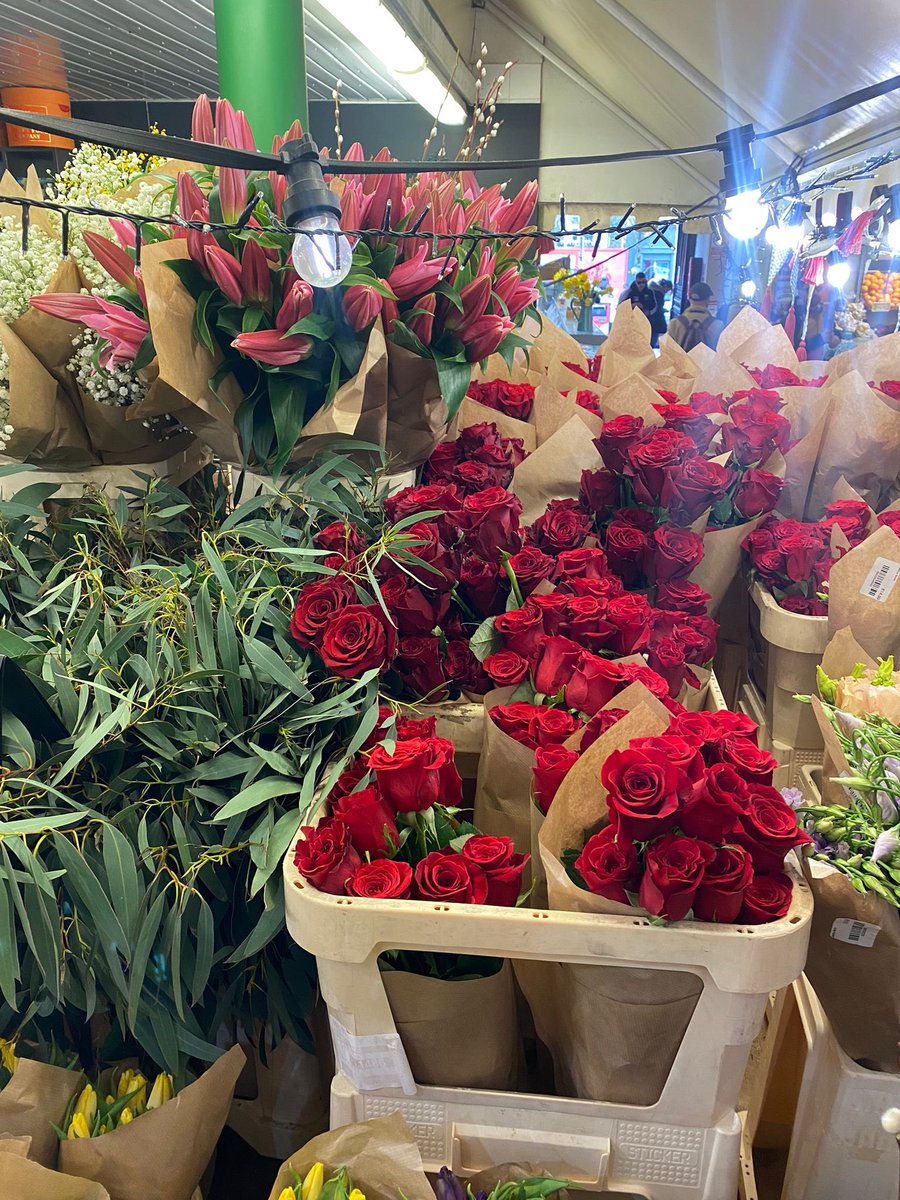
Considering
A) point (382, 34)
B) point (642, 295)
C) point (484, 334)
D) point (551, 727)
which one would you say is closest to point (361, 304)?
point (484, 334)

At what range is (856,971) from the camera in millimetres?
809

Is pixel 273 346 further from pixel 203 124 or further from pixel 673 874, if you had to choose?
pixel 673 874

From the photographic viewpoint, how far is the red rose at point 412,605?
0.99 meters

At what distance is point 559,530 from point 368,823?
550 millimetres

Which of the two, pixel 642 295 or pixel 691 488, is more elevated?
pixel 642 295

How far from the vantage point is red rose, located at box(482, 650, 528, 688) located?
37.2 inches

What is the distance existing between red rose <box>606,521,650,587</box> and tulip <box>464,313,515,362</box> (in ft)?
Result: 1.05

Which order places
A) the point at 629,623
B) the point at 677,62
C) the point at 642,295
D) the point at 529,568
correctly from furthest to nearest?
the point at 642,295 < the point at 677,62 < the point at 529,568 < the point at 629,623

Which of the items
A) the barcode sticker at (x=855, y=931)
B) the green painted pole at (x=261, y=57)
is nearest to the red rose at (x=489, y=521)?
the barcode sticker at (x=855, y=931)

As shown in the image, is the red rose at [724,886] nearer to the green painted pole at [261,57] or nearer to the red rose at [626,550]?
the red rose at [626,550]

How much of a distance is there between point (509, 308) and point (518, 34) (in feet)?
28.2

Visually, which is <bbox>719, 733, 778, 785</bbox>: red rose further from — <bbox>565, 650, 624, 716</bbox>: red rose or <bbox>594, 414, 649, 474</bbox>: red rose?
<bbox>594, 414, 649, 474</bbox>: red rose

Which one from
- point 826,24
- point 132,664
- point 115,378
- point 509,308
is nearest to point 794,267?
point 826,24

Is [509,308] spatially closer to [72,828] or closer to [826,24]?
[72,828]
